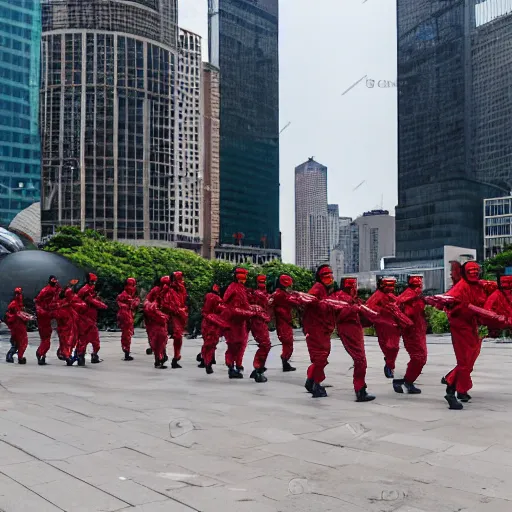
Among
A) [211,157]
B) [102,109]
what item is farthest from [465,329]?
[211,157]

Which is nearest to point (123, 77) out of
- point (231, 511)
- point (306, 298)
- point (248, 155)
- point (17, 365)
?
point (248, 155)

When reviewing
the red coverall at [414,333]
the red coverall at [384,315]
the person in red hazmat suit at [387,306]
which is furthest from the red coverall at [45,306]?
the red coverall at [414,333]

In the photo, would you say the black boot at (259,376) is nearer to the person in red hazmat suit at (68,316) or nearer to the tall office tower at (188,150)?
the person in red hazmat suit at (68,316)

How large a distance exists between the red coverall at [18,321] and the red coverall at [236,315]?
17.0 feet

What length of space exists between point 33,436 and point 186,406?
88.0 inches

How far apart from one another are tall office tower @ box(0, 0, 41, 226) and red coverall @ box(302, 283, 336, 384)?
142 ft

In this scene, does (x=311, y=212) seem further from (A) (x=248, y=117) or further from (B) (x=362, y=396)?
(B) (x=362, y=396)

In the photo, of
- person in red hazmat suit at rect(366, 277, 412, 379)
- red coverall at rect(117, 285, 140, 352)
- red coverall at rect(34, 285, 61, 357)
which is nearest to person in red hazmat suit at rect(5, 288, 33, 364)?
red coverall at rect(34, 285, 61, 357)

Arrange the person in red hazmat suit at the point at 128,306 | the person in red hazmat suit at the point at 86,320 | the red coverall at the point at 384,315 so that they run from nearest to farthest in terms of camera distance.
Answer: the red coverall at the point at 384,315
the person in red hazmat suit at the point at 86,320
the person in red hazmat suit at the point at 128,306

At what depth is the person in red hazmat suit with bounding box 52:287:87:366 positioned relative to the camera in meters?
13.9

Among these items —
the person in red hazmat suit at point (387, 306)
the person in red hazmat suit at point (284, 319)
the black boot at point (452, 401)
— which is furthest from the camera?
the person in red hazmat suit at point (284, 319)

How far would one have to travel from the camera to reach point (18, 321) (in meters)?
→ 14.4

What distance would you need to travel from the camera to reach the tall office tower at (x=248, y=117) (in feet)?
251

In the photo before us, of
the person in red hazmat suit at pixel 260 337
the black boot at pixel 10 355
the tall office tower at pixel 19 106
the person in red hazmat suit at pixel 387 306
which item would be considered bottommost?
the black boot at pixel 10 355
